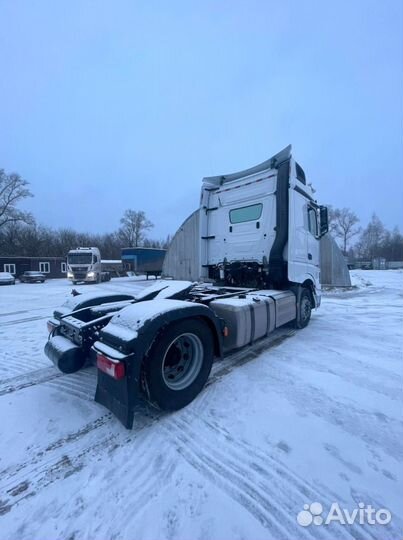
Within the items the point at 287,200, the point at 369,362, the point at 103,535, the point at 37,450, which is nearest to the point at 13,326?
the point at 37,450

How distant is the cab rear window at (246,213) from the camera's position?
5.72 metres

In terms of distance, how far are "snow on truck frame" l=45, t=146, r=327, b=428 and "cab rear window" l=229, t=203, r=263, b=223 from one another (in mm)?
24

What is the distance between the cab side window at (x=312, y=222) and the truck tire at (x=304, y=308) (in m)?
1.54

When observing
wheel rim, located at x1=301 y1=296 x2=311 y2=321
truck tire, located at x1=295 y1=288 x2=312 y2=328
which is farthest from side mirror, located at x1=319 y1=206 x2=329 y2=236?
wheel rim, located at x1=301 y1=296 x2=311 y2=321

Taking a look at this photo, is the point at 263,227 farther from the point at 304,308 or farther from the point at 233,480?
the point at 233,480

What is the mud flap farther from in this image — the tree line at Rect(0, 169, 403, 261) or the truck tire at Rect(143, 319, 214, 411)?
the tree line at Rect(0, 169, 403, 261)

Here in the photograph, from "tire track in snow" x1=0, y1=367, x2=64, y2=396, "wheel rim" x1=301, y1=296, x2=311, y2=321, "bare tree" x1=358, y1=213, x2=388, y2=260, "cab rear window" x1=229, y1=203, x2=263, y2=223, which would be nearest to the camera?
"tire track in snow" x1=0, y1=367, x2=64, y2=396

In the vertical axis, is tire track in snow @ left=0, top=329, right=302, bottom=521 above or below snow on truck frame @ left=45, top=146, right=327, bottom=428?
below

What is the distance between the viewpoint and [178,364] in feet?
10.0

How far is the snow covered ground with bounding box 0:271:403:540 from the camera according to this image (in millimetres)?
1614

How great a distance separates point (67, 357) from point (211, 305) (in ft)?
6.58

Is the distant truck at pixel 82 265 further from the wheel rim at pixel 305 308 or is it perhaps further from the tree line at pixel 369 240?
the tree line at pixel 369 240

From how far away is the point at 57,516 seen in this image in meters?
1.66

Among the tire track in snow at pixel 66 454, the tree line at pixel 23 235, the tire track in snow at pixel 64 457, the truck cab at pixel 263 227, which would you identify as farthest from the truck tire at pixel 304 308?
the tree line at pixel 23 235
